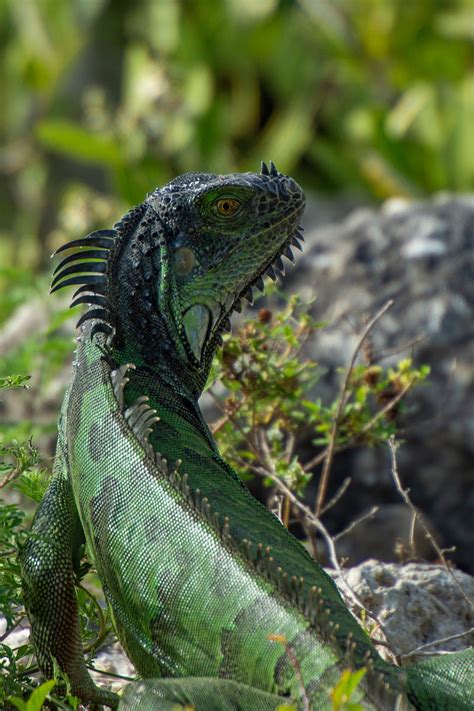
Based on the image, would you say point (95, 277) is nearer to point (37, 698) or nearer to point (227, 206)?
point (227, 206)

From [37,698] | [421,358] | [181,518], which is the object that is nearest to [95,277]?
[181,518]

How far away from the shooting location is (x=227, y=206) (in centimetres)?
381

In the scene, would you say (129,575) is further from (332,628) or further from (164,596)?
(332,628)

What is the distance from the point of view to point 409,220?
25.7 feet

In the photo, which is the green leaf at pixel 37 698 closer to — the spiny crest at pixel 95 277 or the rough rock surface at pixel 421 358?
the spiny crest at pixel 95 277

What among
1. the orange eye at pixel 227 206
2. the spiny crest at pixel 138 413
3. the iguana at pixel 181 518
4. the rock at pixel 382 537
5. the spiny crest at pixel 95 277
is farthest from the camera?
the rock at pixel 382 537

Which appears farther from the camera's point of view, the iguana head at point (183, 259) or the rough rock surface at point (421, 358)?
the rough rock surface at point (421, 358)

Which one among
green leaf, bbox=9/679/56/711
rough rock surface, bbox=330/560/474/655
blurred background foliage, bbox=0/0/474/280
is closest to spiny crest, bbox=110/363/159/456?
green leaf, bbox=9/679/56/711

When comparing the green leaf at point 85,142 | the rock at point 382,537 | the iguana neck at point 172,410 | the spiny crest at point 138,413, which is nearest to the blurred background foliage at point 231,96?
the green leaf at point 85,142

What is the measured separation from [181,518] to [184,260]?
106cm

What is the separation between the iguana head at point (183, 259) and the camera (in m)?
3.73

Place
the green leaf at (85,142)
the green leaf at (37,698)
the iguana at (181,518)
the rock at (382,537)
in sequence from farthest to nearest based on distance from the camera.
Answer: the green leaf at (85,142) → the rock at (382,537) → the iguana at (181,518) → the green leaf at (37,698)

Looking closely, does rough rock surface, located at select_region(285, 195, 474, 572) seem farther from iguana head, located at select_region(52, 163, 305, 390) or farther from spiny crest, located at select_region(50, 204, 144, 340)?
spiny crest, located at select_region(50, 204, 144, 340)

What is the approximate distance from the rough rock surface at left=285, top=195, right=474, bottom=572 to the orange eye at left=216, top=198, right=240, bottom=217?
10.2ft
